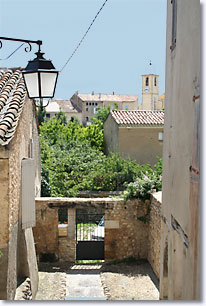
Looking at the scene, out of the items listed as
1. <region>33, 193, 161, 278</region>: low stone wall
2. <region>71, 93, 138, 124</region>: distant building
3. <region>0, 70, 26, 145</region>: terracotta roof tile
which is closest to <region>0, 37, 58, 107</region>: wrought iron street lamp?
<region>0, 70, 26, 145</region>: terracotta roof tile

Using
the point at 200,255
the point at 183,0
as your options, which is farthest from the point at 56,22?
the point at 200,255

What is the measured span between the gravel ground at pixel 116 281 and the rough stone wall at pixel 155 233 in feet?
0.94

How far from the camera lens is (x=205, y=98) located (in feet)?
11.6

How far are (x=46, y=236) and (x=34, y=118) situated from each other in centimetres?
373

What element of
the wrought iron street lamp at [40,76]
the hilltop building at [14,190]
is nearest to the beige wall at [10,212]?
the hilltop building at [14,190]

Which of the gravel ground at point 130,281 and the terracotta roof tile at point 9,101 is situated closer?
the terracotta roof tile at point 9,101

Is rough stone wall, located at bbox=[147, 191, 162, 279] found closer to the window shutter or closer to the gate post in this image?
the gate post

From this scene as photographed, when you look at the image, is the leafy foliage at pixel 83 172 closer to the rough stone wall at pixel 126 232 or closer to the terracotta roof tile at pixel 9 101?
the rough stone wall at pixel 126 232

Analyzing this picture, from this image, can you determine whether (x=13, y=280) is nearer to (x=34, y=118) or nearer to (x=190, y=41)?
(x=190, y=41)

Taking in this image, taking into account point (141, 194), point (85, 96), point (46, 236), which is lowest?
point (46, 236)

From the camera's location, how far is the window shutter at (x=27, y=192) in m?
9.24

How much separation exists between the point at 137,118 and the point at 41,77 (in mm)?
20257

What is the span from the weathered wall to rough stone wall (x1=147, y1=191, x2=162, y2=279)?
37.6 feet

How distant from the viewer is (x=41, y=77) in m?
4.80
